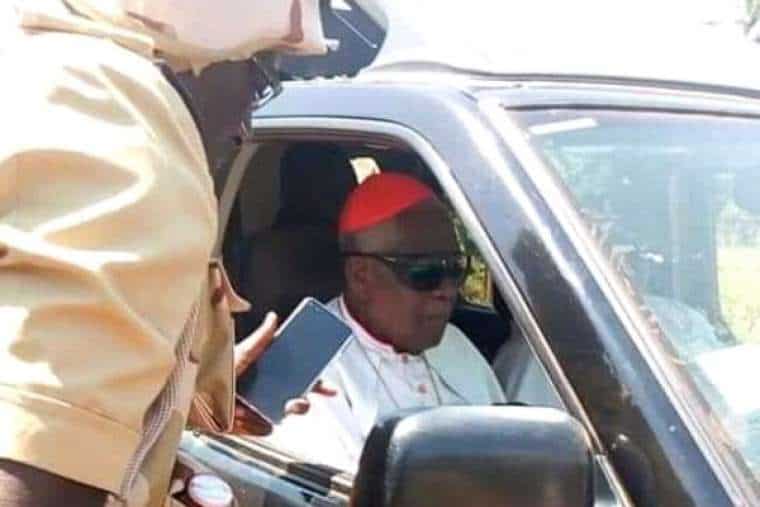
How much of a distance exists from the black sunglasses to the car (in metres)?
0.11

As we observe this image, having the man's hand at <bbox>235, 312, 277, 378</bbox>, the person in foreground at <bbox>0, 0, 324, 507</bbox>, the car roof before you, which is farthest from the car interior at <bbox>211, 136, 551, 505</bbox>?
the person in foreground at <bbox>0, 0, 324, 507</bbox>

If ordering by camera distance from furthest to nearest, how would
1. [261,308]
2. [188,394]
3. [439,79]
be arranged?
[261,308] → [439,79] → [188,394]

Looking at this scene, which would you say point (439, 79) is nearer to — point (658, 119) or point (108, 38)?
point (658, 119)

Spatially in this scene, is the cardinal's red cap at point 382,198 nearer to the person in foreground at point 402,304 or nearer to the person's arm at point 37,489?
the person in foreground at point 402,304

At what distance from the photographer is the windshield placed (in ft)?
6.99

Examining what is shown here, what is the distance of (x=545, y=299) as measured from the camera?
213cm

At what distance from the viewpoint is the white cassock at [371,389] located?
2.92m

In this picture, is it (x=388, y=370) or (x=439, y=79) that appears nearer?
(x=439, y=79)

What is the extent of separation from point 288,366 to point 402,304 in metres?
0.58

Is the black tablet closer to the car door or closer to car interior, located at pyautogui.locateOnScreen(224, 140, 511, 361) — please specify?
the car door

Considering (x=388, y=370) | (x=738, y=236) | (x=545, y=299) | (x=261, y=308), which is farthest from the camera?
(x=261, y=308)

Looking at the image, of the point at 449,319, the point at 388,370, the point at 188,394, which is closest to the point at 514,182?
the point at 188,394

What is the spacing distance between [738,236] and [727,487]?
1.95ft

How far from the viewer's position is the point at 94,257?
4.40ft
